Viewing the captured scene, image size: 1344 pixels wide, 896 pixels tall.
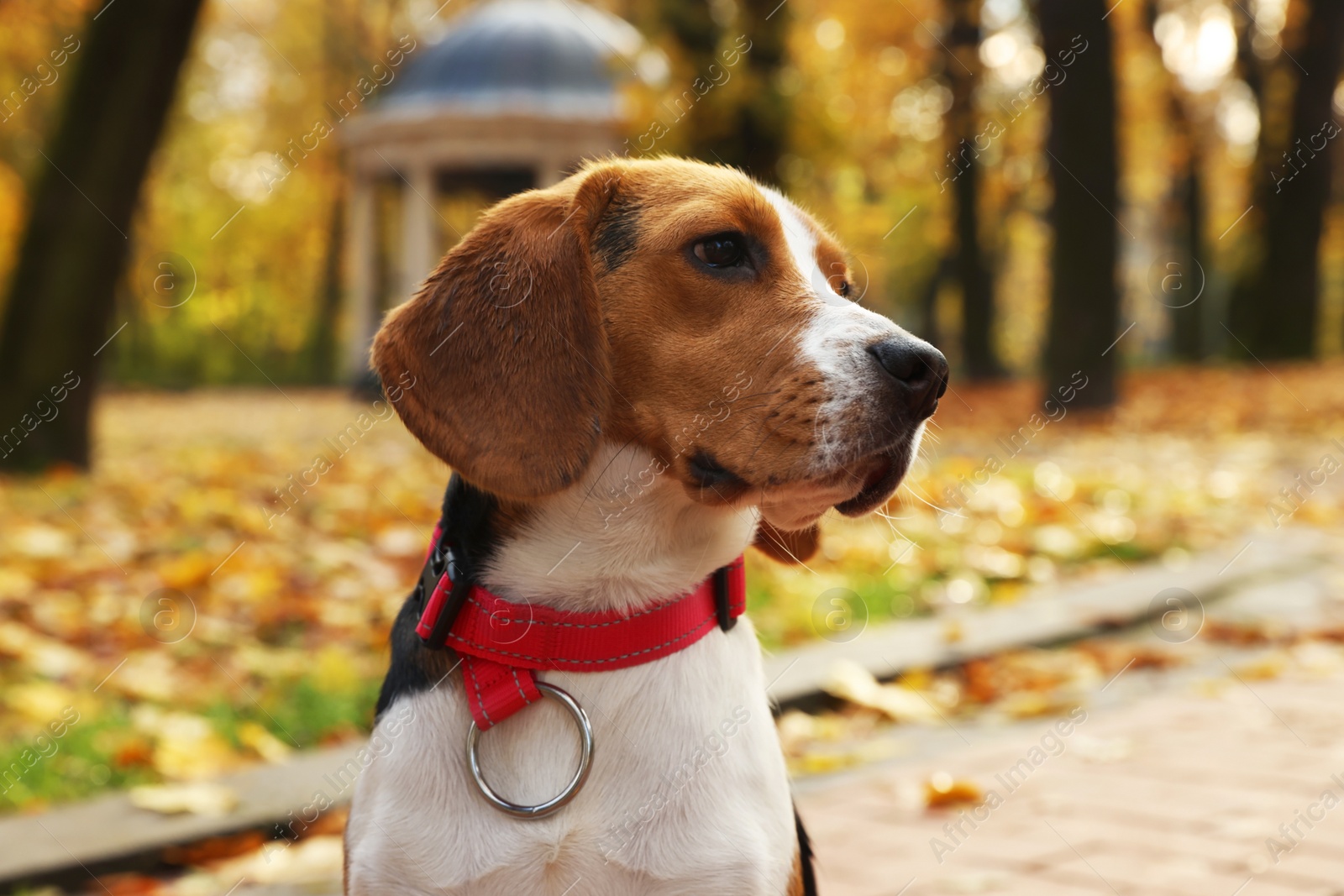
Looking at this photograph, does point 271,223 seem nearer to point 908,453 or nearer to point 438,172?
point 438,172

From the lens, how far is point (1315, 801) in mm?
4312

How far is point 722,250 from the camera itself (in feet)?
8.61

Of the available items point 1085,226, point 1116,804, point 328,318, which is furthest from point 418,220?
point 1116,804

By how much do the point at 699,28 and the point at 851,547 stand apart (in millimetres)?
5696

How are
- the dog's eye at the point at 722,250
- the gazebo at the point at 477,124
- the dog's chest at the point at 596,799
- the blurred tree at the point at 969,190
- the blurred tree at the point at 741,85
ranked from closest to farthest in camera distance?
the dog's chest at the point at 596,799 → the dog's eye at the point at 722,250 → the blurred tree at the point at 741,85 → the gazebo at the point at 477,124 → the blurred tree at the point at 969,190

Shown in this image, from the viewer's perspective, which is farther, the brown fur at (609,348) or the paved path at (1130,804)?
the paved path at (1130,804)

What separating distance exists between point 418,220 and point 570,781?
63.8 ft

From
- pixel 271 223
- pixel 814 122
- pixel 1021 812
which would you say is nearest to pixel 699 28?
pixel 814 122

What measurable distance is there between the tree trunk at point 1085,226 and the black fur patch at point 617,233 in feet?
43.3

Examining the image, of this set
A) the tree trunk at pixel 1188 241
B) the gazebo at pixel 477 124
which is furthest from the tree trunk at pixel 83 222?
the tree trunk at pixel 1188 241

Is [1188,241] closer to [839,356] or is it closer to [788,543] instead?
[788,543]

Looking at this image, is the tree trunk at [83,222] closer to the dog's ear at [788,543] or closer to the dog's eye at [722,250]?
the dog's ear at [788,543]

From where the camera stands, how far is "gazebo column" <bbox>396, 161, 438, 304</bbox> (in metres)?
20.7

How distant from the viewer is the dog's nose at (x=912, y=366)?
2395mm
